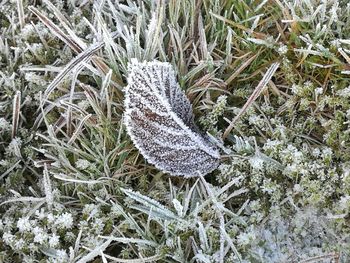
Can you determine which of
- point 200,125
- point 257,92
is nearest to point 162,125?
point 200,125

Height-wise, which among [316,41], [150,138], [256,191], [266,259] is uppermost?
[316,41]

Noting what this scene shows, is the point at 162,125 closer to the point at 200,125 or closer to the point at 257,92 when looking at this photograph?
the point at 200,125

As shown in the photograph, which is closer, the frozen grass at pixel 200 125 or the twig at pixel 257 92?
the frozen grass at pixel 200 125

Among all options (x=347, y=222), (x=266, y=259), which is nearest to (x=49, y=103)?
(x=266, y=259)

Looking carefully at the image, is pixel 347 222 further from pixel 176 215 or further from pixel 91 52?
pixel 91 52

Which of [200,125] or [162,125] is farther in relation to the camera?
[200,125]
